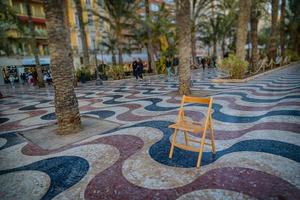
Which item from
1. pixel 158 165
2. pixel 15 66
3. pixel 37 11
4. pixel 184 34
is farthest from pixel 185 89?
pixel 37 11

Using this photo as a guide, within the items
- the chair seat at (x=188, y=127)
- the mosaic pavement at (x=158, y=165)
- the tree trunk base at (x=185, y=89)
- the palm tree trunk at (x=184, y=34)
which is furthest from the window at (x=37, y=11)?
the chair seat at (x=188, y=127)

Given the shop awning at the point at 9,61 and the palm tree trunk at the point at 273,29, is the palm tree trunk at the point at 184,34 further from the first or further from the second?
the shop awning at the point at 9,61

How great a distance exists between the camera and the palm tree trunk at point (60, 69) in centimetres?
523

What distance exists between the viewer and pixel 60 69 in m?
5.32

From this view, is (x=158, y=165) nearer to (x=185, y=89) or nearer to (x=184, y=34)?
(x=185, y=89)

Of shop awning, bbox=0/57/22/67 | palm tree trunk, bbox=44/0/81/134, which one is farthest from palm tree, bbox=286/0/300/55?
shop awning, bbox=0/57/22/67

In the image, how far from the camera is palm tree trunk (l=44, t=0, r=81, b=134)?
17.1 ft

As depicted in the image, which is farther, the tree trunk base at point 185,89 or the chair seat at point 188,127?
the tree trunk base at point 185,89

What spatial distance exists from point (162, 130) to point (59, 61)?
277 cm

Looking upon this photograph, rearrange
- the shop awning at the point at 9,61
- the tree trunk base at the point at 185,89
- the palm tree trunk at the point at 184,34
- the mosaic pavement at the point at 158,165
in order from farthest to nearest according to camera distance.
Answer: the shop awning at the point at 9,61 < the tree trunk base at the point at 185,89 < the palm tree trunk at the point at 184,34 < the mosaic pavement at the point at 158,165

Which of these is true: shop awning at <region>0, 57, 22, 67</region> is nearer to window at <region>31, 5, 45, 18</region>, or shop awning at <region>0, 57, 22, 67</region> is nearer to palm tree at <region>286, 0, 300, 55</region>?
window at <region>31, 5, 45, 18</region>

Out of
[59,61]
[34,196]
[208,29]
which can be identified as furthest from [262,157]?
[208,29]

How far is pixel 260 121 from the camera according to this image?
17.7 ft

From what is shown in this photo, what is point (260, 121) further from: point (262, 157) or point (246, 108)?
point (262, 157)
